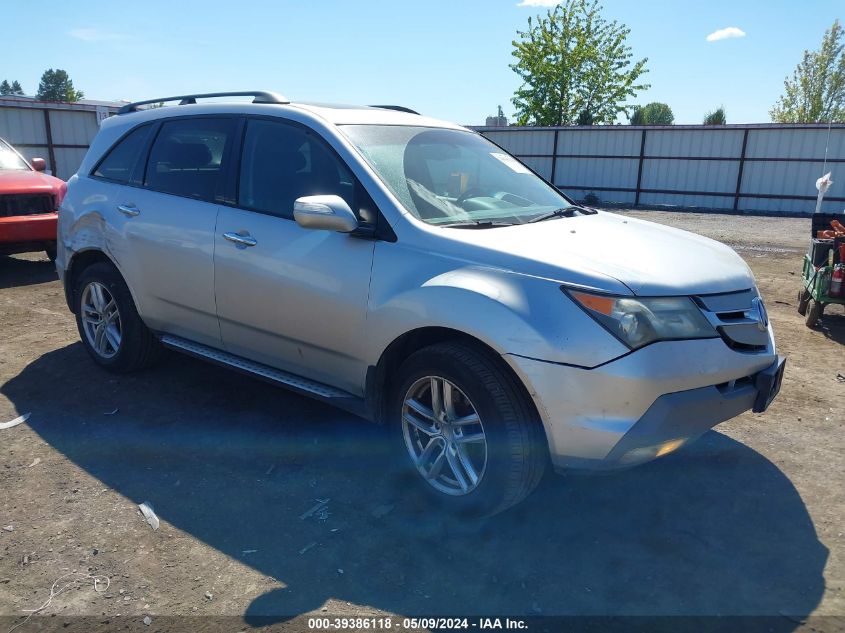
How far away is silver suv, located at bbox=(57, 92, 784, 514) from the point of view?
2695mm

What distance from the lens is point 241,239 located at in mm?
3740

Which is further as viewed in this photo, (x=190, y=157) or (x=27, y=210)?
(x=27, y=210)

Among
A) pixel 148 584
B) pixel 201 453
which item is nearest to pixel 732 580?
pixel 148 584

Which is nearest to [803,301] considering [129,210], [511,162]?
[511,162]

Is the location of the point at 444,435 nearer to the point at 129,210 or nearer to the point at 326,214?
the point at 326,214

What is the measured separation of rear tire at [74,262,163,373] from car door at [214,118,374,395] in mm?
1033

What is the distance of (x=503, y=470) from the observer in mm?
2852

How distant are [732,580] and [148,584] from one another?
2.40 meters

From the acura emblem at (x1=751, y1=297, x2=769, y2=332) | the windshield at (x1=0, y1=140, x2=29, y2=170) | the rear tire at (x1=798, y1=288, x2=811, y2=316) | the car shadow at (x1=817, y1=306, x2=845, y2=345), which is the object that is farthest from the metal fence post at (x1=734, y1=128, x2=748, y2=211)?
the acura emblem at (x1=751, y1=297, x2=769, y2=332)

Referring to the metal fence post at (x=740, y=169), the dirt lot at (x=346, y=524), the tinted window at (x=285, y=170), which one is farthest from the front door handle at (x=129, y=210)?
the metal fence post at (x=740, y=169)

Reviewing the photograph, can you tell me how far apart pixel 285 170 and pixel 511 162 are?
149 cm

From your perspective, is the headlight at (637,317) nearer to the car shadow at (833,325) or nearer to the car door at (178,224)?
the car door at (178,224)

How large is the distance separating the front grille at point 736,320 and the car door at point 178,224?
8.93ft

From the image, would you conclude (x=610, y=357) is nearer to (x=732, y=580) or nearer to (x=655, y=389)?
(x=655, y=389)
